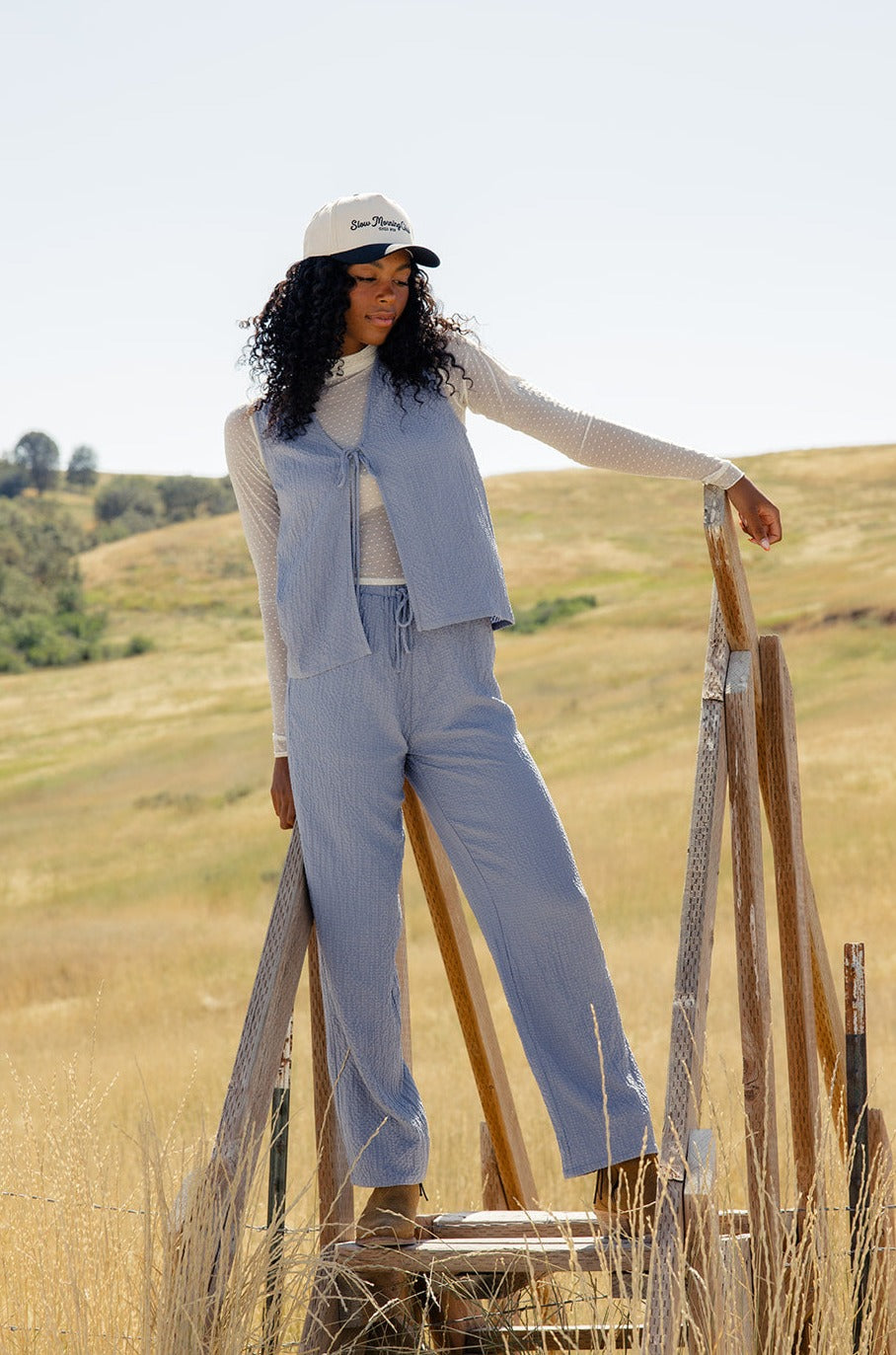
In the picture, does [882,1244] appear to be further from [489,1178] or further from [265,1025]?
[265,1025]

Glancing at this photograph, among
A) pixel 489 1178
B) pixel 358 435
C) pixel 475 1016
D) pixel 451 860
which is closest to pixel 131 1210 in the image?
pixel 475 1016

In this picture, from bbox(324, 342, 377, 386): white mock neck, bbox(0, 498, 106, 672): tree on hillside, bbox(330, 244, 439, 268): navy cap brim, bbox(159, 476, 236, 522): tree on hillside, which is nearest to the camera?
bbox(330, 244, 439, 268): navy cap brim

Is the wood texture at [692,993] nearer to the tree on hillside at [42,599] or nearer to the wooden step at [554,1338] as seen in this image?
the wooden step at [554,1338]

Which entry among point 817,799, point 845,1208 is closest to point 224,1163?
point 845,1208

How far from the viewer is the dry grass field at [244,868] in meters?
3.69

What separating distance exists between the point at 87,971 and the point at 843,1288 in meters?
13.2

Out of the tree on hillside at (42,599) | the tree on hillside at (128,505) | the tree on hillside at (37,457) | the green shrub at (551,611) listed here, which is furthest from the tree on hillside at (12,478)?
the green shrub at (551,611)

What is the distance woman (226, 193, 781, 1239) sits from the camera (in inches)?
135

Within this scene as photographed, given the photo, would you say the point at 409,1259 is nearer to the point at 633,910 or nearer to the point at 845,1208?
the point at 845,1208

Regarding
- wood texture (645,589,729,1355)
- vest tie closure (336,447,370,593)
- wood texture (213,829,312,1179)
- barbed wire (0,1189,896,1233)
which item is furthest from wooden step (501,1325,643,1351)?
vest tie closure (336,447,370,593)

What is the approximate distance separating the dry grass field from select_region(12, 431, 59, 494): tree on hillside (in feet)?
221

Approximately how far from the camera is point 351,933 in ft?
11.5

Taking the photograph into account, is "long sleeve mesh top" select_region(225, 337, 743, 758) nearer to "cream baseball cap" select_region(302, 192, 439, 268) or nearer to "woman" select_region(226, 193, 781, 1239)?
"woman" select_region(226, 193, 781, 1239)

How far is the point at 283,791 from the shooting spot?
3699mm
